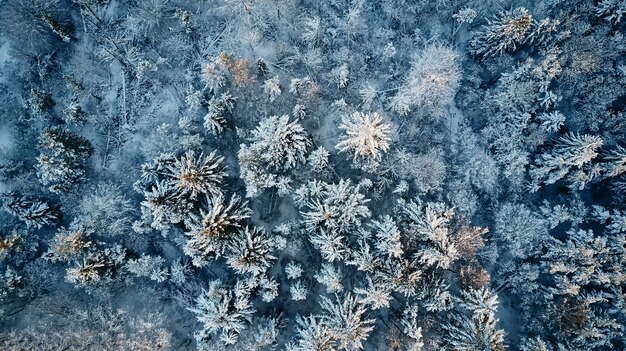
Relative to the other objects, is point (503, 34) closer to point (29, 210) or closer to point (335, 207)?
point (335, 207)

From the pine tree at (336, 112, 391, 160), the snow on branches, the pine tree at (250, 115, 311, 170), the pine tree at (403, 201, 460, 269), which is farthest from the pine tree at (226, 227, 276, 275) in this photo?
the pine tree at (403, 201, 460, 269)

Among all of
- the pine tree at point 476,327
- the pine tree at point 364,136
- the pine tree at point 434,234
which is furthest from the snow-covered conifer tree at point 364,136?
the pine tree at point 476,327

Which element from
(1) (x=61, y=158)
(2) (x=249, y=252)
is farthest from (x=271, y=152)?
(1) (x=61, y=158)

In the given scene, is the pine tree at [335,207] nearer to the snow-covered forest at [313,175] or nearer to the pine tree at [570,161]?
the snow-covered forest at [313,175]

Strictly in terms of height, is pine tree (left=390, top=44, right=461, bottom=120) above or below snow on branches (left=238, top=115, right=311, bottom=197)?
above

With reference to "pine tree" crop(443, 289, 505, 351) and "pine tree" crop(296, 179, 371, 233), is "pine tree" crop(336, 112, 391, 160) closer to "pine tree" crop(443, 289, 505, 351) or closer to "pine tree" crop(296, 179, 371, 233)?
"pine tree" crop(296, 179, 371, 233)

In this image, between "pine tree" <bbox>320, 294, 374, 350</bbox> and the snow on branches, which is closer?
"pine tree" <bbox>320, 294, 374, 350</bbox>

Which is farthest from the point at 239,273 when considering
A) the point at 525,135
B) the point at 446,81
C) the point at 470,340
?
the point at 525,135

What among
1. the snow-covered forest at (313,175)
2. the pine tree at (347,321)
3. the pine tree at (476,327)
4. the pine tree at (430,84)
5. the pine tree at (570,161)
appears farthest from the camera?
the pine tree at (430,84)

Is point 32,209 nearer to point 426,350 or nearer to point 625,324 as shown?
point 426,350
